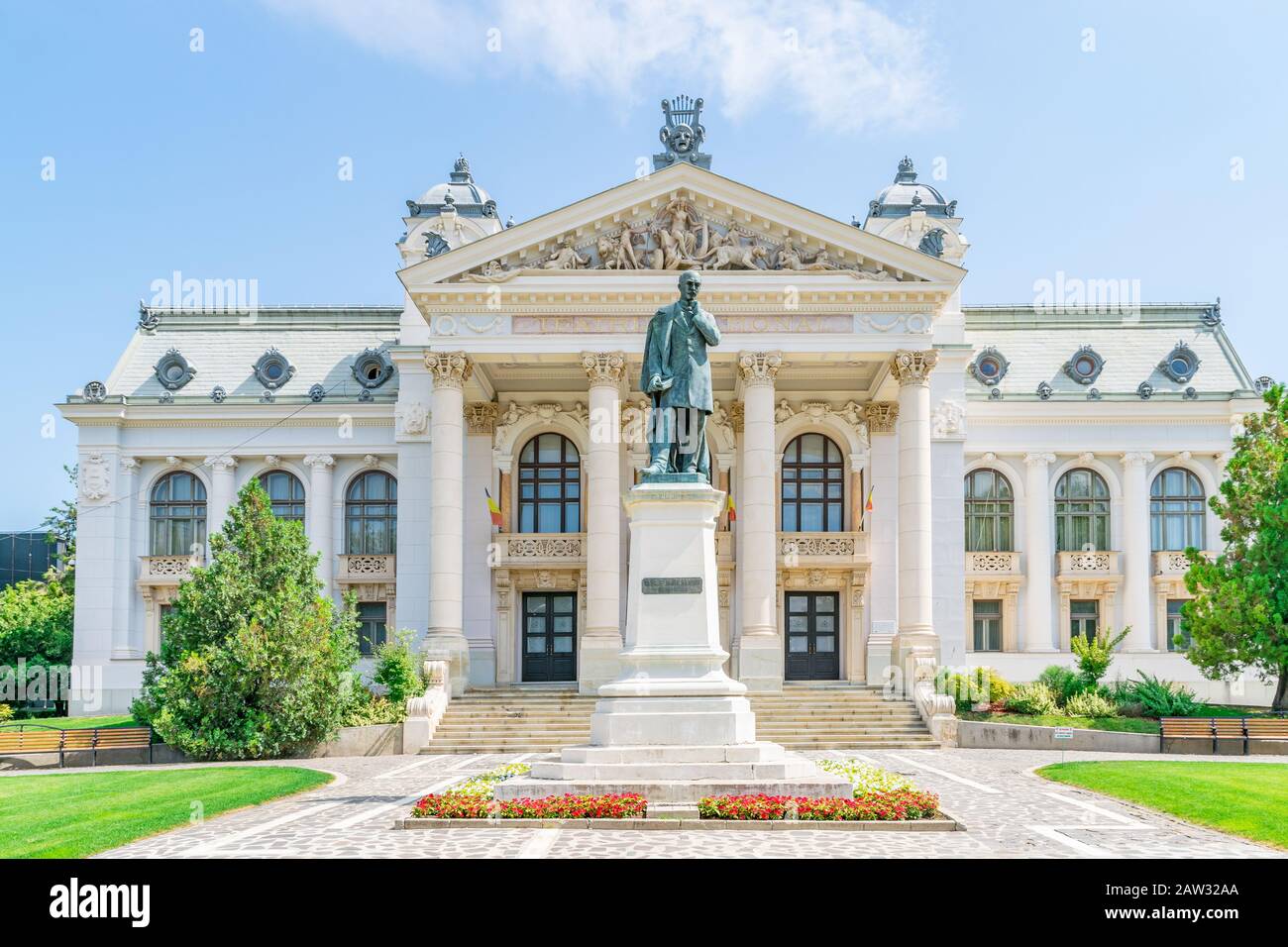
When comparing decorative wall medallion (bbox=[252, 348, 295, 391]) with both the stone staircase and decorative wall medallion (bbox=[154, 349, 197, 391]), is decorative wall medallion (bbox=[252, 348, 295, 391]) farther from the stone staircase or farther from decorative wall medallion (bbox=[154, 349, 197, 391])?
the stone staircase

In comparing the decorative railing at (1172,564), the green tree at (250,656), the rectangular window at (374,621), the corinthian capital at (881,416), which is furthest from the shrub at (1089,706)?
the rectangular window at (374,621)

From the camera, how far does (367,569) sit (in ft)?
157

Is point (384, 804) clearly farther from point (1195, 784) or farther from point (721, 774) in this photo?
point (1195, 784)

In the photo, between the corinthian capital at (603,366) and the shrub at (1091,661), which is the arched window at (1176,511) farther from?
the corinthian capital at (603,366)

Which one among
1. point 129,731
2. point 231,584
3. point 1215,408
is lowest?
point 129,731

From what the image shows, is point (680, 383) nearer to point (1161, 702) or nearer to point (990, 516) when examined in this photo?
point (1161, 702)

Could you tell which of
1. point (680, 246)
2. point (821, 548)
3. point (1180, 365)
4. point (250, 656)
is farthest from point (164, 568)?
point (1180, 365)

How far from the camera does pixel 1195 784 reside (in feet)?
71.1

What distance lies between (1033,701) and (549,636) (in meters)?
17.4

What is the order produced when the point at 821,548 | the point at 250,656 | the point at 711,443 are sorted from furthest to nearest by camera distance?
1. the point at 711,443
2. the point at 821,548
3. the point at 250,656
